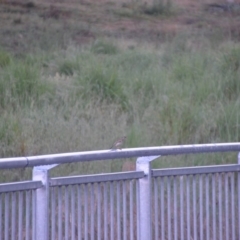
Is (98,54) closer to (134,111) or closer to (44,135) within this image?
(134,111)

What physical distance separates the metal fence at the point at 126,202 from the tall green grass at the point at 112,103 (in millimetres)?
2980

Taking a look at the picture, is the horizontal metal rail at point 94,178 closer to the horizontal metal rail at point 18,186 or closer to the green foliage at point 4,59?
the horizontal metal rail at point 18,186

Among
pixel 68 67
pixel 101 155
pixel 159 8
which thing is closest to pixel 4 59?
pixel 68 67

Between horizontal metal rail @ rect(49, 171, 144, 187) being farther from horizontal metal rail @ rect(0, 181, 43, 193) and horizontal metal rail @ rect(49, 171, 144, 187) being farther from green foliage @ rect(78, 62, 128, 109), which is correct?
green foliage @ rect(78, 62, 128, 109)

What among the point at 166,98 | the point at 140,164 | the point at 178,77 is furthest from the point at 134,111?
the point at 140,164

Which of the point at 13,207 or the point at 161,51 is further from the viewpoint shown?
the point at 161,51

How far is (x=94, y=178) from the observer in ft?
17.8

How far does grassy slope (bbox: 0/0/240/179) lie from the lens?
9969 mm

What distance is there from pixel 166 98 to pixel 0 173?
4.46 meters

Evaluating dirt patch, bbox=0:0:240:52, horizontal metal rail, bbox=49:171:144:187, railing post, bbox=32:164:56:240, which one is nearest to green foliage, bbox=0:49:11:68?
dirt patch, bbox=0:0:240:52

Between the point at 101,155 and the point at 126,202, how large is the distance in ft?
1.69

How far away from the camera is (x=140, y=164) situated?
224 inches

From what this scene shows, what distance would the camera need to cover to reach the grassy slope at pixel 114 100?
997 cm

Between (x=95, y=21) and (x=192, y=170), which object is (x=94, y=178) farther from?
(x=95, y=21)
